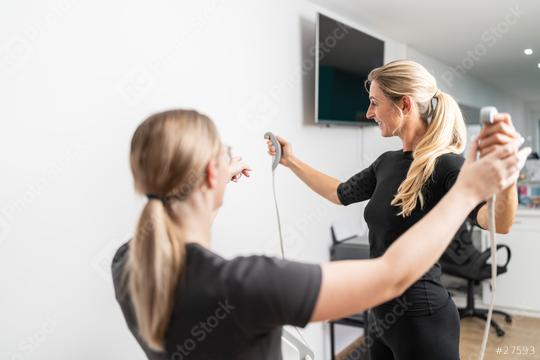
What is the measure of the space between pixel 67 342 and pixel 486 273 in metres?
2.89

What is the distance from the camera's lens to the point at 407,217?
1301 millimetres

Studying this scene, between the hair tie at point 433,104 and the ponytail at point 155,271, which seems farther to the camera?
the hair tie at point 433,104

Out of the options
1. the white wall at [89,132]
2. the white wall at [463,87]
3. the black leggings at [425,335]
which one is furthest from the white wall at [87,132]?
the white wall at [463,87]

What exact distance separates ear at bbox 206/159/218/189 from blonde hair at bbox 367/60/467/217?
661 mm

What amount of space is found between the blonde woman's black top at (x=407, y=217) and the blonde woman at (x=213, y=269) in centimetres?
45

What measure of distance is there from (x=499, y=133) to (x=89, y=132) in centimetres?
122

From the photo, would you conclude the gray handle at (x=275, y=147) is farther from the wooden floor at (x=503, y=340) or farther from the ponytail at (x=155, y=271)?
the wooden floor at (x=503, y=340)

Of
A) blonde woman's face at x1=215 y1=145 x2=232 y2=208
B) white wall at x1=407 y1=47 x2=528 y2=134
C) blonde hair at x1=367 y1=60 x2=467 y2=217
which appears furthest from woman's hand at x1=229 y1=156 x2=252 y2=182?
white wall at x1=407 y1=47 x2=528 y2=134

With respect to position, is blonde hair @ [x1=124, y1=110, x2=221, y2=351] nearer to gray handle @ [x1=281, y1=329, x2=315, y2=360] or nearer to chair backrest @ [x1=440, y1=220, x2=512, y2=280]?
gray handle @ [x1=281, y1=329, x2=315, y2=360]

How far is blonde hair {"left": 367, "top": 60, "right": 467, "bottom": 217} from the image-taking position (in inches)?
50.3

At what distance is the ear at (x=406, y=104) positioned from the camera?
1381mm

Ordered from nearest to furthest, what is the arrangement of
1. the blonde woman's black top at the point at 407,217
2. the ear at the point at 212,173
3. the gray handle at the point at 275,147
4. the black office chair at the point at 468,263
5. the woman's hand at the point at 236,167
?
the ear at the point at 212,173 < the woman's hand at the point at 236,167 < the blonde woman's black top at the point at 407,217 < the gray handle at the point at 275,147 < the black office chair at the point at 468,263

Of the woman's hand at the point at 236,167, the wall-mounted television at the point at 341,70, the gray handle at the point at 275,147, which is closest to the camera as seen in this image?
the woman's hand at the point at 236,167

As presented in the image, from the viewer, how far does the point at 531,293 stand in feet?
11.8
